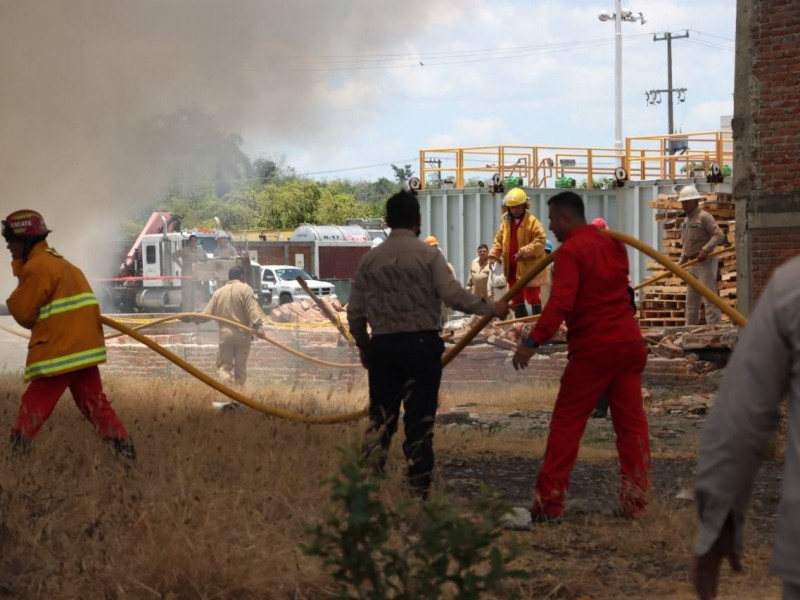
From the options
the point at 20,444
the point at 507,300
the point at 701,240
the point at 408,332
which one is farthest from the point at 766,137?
the point at 20,444

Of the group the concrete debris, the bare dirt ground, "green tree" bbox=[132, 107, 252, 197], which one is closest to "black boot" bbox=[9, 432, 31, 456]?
the bare dirt ground

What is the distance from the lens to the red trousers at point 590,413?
6.76 metres

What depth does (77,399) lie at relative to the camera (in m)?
7.80

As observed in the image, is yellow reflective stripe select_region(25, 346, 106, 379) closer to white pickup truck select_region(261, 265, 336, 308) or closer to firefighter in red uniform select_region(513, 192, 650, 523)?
firefighter in red uniform select_region(513, 192, 650, 523)

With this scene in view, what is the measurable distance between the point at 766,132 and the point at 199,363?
8462mm

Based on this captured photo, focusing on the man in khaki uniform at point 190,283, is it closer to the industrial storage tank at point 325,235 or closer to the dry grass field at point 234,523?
the industrial storage tank at point 325,235

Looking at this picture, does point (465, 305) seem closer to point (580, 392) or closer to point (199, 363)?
point (580, 392)

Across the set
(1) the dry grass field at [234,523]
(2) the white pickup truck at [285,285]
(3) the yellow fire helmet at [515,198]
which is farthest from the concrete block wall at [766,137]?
(2) the white pickup truck at [285,285]

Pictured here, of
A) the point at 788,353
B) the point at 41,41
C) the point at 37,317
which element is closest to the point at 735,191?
the point at 37,317

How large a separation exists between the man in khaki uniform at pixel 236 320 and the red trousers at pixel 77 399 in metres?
6.57

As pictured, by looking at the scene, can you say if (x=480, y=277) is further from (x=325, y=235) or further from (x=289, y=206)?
(x=289, y=206)

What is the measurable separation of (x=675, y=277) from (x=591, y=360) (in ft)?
43.9

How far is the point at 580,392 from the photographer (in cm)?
676

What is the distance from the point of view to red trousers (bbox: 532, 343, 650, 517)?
266 inches
